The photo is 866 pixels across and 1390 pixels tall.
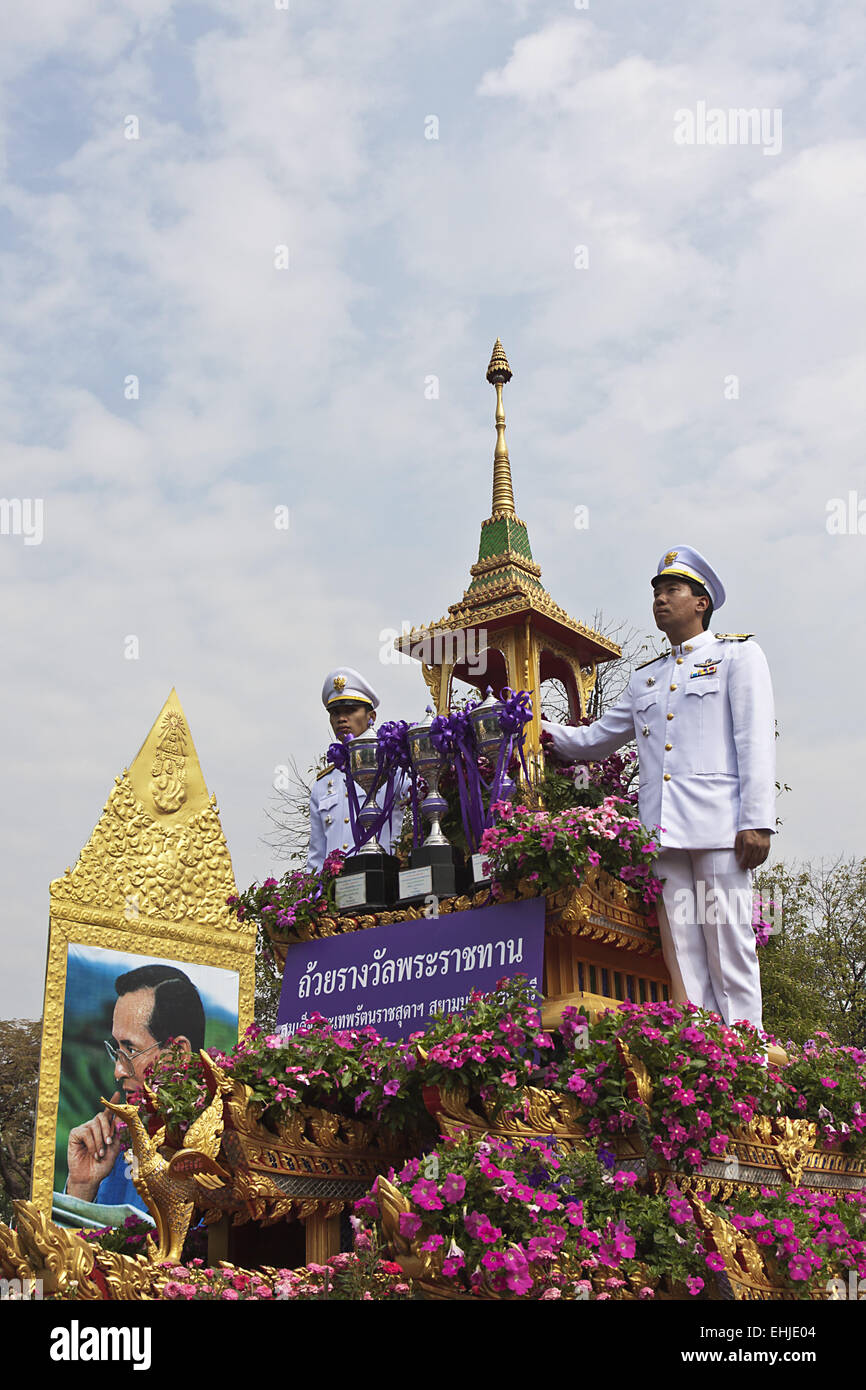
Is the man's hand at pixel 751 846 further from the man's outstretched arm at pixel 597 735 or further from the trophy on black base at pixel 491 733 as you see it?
the trophy on black base at pixel 491 733

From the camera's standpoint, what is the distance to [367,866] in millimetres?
7277

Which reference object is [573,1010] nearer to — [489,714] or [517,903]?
[517,903]

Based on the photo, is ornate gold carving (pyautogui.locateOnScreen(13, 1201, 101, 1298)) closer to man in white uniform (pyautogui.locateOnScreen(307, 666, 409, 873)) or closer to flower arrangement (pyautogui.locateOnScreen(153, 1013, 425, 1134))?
flower arrangement (pyautogui.locateOnScreen(153, 1013, 425, 1134))

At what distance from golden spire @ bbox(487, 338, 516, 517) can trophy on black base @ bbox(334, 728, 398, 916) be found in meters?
9.76

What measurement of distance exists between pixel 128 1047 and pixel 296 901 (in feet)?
27.6

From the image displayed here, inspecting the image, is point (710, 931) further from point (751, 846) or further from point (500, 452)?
point (500, 452)

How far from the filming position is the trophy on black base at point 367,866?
718cm

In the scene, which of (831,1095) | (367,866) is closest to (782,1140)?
(831,1095)

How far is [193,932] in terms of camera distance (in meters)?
15.9

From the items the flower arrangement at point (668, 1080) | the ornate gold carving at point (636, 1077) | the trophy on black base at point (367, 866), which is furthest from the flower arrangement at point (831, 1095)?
the trophy on black base at point (367, 866)

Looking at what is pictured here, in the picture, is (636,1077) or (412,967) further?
(412,967)

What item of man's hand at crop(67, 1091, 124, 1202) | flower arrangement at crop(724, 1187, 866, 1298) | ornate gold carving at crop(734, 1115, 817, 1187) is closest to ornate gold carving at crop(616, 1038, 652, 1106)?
flower arrangement at crop(724, 1187, 866, 1298)
